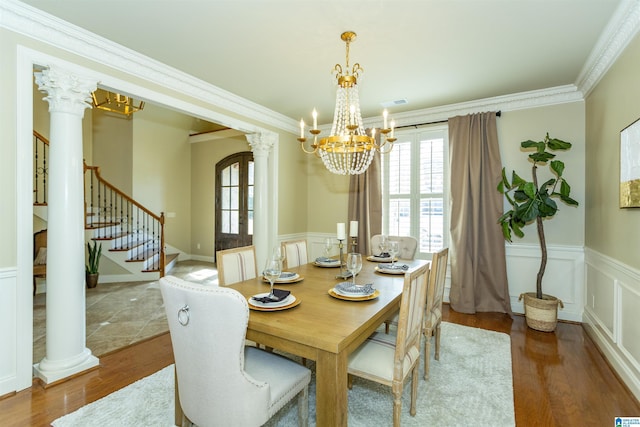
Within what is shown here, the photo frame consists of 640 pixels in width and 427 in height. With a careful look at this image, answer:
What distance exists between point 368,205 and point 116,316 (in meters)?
3.51

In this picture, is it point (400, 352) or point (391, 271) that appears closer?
point (400, 352)

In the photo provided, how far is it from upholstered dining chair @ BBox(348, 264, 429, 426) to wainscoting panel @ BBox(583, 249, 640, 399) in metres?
1.63

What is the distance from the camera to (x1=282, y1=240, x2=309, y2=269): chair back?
3161 mm

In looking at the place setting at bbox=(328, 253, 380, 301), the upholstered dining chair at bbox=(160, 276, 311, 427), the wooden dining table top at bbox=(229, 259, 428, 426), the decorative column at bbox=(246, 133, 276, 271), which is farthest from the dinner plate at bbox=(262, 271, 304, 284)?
the decorative column at bbox=(246, 133, 276, 271)

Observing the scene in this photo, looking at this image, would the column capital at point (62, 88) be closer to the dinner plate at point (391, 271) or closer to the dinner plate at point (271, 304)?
the dinner plate at point (271, 304)

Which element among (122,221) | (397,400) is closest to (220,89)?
(397,400)

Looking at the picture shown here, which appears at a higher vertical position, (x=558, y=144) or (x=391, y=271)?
(x=558, y=144)

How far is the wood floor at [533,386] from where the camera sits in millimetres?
1993

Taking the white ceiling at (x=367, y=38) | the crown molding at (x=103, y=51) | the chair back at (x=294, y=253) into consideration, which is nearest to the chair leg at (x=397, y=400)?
the chair back at (x=294, y=253)

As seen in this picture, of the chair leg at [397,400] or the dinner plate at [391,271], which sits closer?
the chair leg at [397,400]

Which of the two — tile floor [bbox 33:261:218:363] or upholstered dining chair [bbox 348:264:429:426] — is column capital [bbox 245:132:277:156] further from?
upholstered dining chair [bbox 348:264:429:426]

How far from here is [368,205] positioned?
15.3 ft

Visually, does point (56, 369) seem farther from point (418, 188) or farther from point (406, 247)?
point (418, 188)

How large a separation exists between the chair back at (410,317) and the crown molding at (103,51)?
2.93m
